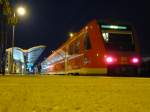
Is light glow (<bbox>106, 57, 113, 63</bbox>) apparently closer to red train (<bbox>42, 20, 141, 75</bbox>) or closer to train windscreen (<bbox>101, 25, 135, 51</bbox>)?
red train (<bbox>42, 20, 141, 75</bbox>)

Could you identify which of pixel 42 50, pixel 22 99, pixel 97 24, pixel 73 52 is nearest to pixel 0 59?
pixel 73 52

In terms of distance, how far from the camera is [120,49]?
19.7 metres

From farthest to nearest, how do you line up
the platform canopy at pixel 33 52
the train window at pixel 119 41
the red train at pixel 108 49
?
the platform canopy at pixel 33 52 < the train window at pixel 119 41 < the red train at pixel 108 49

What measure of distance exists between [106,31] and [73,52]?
4787 mm

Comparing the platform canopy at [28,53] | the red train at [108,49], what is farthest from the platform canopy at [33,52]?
the red train at [108,49]

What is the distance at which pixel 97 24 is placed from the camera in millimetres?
20297

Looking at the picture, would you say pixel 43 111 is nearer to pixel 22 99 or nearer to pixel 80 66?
pixel 22 99

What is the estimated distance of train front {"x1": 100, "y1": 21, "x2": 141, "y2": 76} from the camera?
63.7 feet

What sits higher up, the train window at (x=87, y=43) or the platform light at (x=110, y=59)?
the train window at (x=87, y=43)

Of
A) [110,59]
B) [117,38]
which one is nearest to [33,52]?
[117,38]

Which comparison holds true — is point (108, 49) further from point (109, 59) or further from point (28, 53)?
point (28, 53)

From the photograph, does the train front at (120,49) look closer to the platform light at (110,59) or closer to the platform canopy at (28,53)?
the platform light at (110,59)

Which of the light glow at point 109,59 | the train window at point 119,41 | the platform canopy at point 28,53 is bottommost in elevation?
the light glow at point 109,59

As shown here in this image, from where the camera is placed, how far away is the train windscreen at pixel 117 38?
1977cm
